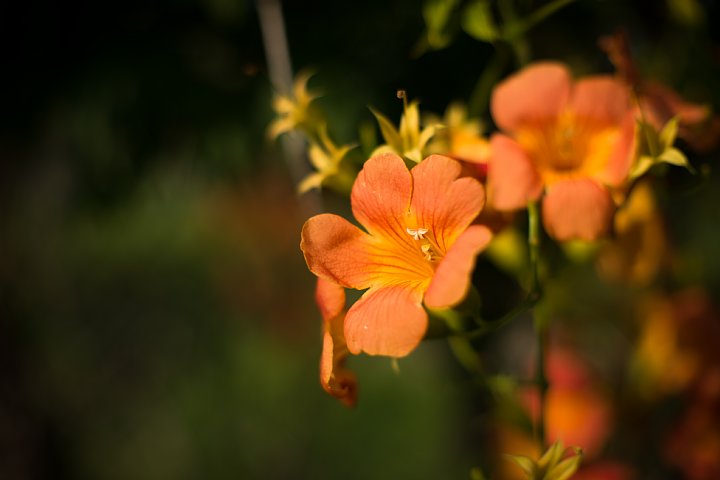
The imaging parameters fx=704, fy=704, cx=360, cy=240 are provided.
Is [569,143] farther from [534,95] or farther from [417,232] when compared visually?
[417,232]

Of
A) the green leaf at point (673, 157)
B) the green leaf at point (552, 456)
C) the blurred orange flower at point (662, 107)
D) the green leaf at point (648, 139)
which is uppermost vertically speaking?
the blurred orange flower at point (662, 107)

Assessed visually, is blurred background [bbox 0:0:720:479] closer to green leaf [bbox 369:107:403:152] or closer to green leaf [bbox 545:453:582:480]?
green leaf [bbox 369:107:403:152]

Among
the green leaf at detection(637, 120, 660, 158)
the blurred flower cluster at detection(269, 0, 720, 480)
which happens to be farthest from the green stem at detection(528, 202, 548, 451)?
the green leaf at detection(637, 120, 660, 158)

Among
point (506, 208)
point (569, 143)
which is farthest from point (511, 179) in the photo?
point (569, 143)

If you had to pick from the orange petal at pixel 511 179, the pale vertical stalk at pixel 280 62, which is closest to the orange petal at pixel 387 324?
the orange petal at pixel 511 179

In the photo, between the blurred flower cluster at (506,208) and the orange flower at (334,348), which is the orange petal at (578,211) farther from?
the orange flower at (334,348)

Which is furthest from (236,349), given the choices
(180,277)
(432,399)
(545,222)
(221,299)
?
(545,222)

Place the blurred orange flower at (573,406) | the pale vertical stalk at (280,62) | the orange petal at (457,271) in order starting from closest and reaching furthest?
the orange petal at (457,271) < the pale vertical stalk at (280,62) < the blurred orange flower at (573,406)
